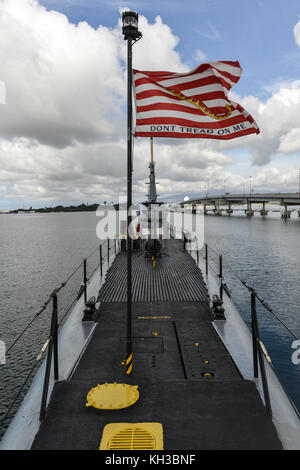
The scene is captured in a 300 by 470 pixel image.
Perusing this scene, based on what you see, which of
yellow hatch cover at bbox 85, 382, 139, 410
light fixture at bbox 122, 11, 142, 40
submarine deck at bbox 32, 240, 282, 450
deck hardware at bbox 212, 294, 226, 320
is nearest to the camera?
submarine deck at bbox 32, 240, 282, 450

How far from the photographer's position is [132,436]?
4566 mm

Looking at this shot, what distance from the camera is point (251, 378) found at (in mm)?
6410

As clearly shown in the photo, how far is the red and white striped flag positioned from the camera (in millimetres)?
7426

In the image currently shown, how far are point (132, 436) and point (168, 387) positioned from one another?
147cm

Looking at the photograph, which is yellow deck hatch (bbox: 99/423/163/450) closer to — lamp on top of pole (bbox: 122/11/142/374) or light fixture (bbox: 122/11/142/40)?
lamp on top of pole (bbox: 122/11/142/374)

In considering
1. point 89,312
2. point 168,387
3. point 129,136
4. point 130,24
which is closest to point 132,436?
point 168,387

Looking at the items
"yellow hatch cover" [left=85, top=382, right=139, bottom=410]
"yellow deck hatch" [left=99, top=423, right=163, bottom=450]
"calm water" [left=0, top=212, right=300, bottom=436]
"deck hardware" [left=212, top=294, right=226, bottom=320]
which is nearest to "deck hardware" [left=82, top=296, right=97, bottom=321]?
"calm water" [left=0, top=212, right=300, bottom=436]

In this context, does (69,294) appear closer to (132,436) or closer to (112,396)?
(112,396)

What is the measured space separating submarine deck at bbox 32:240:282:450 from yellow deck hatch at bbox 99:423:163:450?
0.12m

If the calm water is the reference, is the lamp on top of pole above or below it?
above

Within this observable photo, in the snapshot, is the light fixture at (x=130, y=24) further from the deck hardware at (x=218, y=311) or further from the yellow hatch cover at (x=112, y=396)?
the deck hardware at (x=218, y=311)

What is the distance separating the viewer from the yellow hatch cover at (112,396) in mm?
5293

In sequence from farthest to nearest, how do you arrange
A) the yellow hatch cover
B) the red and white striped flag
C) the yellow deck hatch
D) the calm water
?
the calm water < the red and white striped flag < the yellow hatch cover < the yellow deck hatch

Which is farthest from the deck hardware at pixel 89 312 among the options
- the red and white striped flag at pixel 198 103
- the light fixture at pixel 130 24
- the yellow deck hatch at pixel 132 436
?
the light fixture at pixel 130 24
